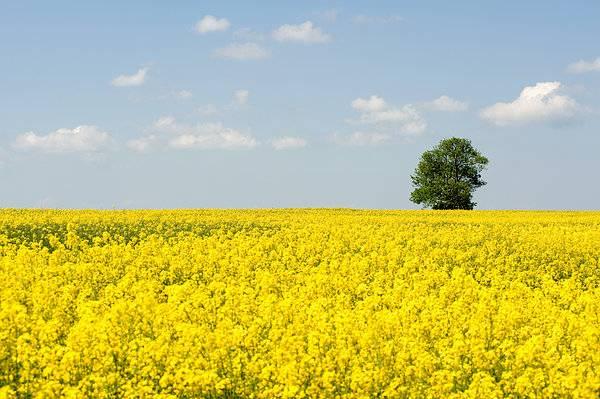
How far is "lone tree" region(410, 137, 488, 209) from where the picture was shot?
8169cm

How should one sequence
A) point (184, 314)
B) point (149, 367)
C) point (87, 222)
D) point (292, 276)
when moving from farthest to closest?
point (87, 222) → point (292, 276) → point (184, 314) → point (149, 367)

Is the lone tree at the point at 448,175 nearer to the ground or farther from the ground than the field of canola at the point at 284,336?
farther from the ground

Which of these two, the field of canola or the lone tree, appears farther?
the lone tree

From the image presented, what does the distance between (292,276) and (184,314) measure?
7.00 m

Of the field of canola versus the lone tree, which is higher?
the lone tree

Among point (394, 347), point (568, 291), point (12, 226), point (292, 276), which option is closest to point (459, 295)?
point (568, 291)

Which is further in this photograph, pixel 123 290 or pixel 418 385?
pixel 123 290

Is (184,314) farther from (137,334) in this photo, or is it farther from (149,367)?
(149,367)

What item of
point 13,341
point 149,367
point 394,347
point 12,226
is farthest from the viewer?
point 12,226

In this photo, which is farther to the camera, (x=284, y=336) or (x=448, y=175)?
(x=448, y=175)

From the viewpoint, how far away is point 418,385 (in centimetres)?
923

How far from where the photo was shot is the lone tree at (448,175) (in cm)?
8169

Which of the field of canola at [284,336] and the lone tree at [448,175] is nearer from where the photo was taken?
the field of canola at [284,336]

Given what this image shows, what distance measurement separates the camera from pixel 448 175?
277ft
